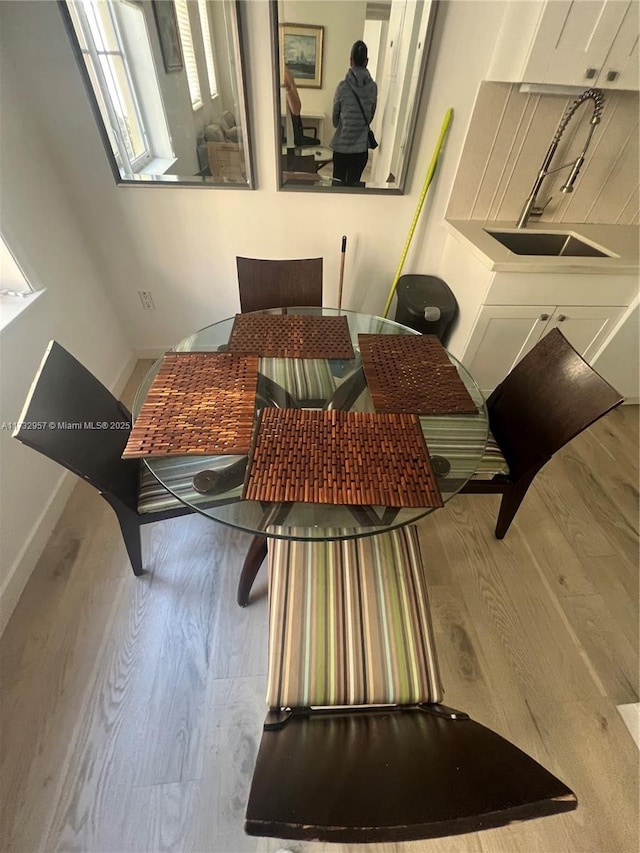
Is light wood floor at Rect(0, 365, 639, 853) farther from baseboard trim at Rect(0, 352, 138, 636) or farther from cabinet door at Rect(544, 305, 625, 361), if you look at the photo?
cabinet door at Rect(544, 305, 625, 361)

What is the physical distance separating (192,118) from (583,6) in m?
1.59

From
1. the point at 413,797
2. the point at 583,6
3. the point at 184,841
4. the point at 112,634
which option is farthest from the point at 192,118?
the point at 184,841

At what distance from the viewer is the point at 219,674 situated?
4.03ft

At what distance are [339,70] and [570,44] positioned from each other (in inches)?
35.5

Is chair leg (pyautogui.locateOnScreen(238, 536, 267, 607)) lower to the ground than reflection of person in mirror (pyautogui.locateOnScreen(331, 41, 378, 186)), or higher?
lower

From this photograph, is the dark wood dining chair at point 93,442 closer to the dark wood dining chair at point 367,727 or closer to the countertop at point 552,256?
the dark wood dining chair at point 367,727

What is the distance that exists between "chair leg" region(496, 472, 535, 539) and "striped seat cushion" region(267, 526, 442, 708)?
0.53 meters

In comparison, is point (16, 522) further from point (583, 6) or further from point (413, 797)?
point (583, 6)

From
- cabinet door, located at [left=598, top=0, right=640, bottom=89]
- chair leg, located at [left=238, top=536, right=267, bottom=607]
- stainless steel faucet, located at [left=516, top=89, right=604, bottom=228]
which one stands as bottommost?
chair leg, located at [left=238, top=536, right=267, bottom=607]

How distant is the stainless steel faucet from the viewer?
163 cm

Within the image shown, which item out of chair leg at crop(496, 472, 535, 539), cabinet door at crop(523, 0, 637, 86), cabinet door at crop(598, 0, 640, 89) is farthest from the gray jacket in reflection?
chair leg at crop(496, 472, 535, 539)

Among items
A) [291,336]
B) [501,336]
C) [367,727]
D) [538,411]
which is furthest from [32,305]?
[501,336]

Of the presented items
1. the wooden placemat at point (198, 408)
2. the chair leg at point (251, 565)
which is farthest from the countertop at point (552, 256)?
the chair leg at point (251, 565)

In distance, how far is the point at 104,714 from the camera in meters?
1.14
